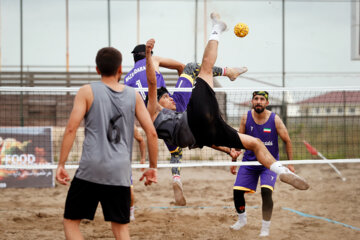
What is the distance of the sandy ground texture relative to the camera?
6.27 meters

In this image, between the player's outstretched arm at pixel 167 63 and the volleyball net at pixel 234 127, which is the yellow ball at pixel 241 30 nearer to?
the player's outstretched arm at pixel 167 63

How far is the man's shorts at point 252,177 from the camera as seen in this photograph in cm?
608

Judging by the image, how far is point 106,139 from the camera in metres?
3.34

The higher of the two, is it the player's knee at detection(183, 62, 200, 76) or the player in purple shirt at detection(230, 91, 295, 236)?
the player's knee at detection(183, 62, 200, 76)

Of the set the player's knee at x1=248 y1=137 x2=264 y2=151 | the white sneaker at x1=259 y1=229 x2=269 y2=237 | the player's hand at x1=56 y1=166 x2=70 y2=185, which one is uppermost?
the player's knee at x1=248 y1=137 x2=264 y2=151

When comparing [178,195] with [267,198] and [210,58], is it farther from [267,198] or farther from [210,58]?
[210,58]

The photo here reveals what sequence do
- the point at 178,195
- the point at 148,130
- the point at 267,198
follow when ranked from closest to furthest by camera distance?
1. the point at 148,130
2. the point at 178,195
3. the point at 267,198

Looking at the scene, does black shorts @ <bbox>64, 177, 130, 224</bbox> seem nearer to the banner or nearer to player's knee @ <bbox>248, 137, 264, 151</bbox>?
player's knee @ <bbox>248, 137, 264, 151</bbox>

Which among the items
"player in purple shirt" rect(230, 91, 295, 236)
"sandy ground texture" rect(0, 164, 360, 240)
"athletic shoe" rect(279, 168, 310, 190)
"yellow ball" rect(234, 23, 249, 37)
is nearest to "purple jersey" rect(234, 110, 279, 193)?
"player in purple shirt" rect(230, 91, 295, 236)

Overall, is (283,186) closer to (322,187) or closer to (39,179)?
(322,187)

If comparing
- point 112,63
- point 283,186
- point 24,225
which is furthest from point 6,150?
point 112,63

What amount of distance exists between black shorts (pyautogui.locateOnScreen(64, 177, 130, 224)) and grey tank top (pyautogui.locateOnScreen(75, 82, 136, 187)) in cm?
7

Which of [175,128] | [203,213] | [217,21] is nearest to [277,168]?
[175,128]

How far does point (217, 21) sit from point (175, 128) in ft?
4.25
